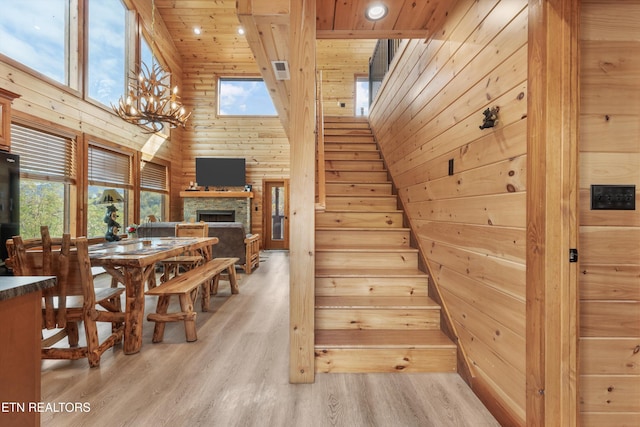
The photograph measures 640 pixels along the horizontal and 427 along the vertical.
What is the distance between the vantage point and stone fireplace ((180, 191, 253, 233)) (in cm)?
788

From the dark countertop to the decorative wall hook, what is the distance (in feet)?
6.89

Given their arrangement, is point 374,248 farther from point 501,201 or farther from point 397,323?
point 501,201

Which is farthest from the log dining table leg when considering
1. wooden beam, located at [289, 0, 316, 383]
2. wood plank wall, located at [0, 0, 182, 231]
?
wood plank wall, located at [0, 0, 182, 231]

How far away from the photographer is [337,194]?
152 inches

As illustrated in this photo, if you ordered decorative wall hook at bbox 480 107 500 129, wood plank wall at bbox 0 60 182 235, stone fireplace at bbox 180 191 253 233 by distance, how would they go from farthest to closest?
1. stone fireplace at bbox 180 191 253 233
2. wood plank wall at bbox 0 60 182 235
3. decorative wall hook at bbox 480 107 500 129

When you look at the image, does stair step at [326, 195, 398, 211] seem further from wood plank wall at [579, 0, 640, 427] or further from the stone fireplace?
the stone fireplace

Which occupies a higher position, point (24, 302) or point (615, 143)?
point (615, 143)

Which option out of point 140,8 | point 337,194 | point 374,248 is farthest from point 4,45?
point 374,248

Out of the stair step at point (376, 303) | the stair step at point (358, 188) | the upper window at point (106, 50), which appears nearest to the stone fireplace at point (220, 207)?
the upper window at point (106, 50)

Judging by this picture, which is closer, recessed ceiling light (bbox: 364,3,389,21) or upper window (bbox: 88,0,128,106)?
recessed ceiling light (bbox: 364,3,389,21)

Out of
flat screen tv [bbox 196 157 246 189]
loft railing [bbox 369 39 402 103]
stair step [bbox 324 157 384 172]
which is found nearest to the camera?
stair step [bbox 324 157 384 172]

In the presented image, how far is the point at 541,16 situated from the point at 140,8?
7.76m

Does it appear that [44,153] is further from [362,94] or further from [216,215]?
[362,94]

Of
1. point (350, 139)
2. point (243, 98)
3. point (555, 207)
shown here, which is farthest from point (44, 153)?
point (555, 207)
